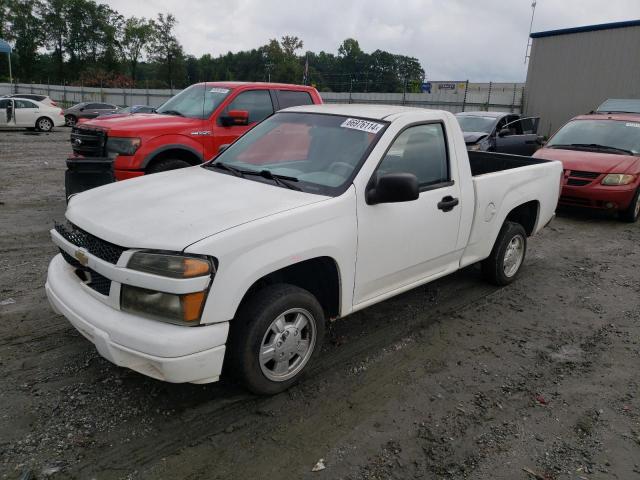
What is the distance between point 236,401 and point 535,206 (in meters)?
4.00

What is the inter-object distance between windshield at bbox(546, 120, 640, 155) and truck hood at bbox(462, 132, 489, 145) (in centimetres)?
185

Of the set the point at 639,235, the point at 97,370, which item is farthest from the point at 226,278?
the point at 639,235

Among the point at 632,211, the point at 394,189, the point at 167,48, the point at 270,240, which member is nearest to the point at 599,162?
the point at 632,211

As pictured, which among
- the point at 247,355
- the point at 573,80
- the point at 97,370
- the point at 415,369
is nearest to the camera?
the point at 247,355

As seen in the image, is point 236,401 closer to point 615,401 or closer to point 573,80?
point 615,401

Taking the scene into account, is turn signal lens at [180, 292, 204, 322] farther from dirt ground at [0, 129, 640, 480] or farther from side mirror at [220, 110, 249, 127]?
side mirror at [220, 110, 249, 127]

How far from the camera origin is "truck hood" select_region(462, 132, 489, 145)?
11.3m

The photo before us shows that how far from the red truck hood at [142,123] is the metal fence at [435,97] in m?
22.7

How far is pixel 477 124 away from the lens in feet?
40.4

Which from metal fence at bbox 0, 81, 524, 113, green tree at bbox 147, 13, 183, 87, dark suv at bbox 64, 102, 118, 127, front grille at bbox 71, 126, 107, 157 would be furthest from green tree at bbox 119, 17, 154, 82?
front grille at bbox 71, 126, 107, 157

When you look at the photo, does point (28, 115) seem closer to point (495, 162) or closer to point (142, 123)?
point (142, 123)

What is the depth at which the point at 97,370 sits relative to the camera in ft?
11.4

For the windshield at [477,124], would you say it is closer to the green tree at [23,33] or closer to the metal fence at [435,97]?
the metal fence at [435,97]

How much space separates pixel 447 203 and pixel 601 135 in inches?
273
